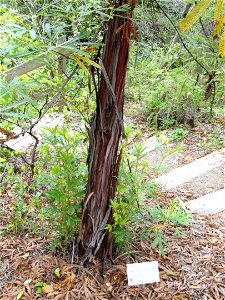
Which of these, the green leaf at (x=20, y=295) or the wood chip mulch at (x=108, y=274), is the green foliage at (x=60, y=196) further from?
the green leaf at (x=20, y=295)

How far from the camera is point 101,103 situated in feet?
5.08

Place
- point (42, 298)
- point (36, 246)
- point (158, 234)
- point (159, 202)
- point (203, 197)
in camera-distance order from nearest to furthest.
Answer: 1. point (42, 298)
2. point (158, 234)
3. point (36, 246)
4. point (159, 202)
5. point (203, 197)

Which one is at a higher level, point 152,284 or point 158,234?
point 158,234

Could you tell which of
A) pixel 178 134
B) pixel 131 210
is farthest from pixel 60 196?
pixel 178 134

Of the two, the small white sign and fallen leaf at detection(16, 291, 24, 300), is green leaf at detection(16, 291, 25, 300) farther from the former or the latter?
the small white sign

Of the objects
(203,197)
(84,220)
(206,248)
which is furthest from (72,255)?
(203,197)

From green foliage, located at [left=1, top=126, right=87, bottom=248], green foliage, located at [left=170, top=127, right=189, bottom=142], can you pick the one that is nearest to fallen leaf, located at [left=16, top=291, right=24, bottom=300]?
green foliage, located at [left=1, top=126, right=87, bottom=248]

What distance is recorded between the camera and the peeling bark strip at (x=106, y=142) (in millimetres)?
1422

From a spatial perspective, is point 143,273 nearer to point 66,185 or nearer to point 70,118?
point 66,185

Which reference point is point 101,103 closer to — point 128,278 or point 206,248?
point 128,278

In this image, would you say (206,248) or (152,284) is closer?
(152,284)

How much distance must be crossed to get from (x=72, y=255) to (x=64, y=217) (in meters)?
0.27

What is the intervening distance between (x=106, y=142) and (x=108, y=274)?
0.79m

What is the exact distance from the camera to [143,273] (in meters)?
1.82
